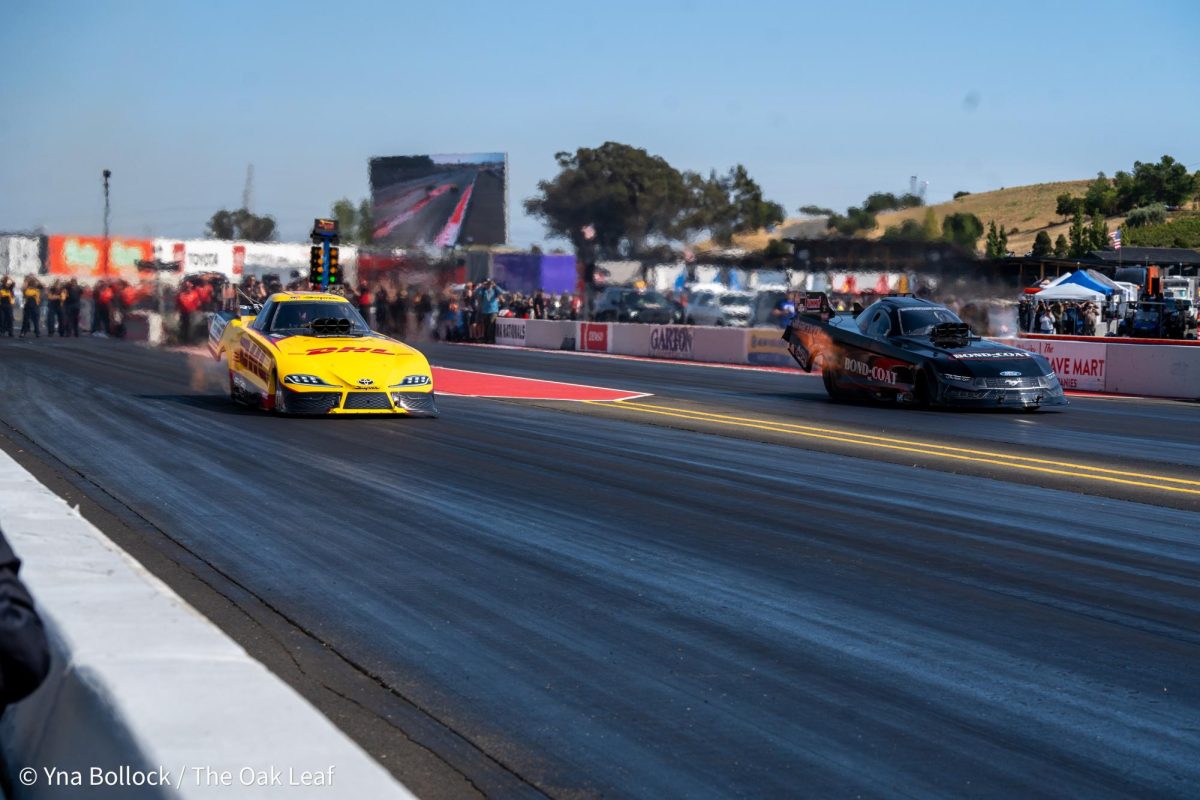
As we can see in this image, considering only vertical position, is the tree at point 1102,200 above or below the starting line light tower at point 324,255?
above

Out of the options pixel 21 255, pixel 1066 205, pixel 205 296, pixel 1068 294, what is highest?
pixel 1066 205

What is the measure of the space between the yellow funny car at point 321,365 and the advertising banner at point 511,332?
83.2 feet

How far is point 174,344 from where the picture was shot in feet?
114

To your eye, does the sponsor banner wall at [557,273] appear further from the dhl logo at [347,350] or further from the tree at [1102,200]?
the tree at [1102,200]

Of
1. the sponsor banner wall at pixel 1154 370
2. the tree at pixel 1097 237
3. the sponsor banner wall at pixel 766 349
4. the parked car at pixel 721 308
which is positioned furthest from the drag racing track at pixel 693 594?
the tree at pixel 1097 237

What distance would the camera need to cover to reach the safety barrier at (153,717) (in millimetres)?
2953

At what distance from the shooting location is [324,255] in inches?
1195

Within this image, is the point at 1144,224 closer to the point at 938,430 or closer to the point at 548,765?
the point at 938,430

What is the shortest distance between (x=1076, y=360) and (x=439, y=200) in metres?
44.2

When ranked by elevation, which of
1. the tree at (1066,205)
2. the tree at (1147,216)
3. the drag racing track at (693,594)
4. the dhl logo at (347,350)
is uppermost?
the tree at (1066,205)

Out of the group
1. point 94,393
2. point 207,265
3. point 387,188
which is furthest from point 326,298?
point 387,188

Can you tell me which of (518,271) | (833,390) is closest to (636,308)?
(518,271)

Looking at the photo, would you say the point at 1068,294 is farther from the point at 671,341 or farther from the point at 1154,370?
the point at 1154,370

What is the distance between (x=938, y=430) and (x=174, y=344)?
23.1 meters
